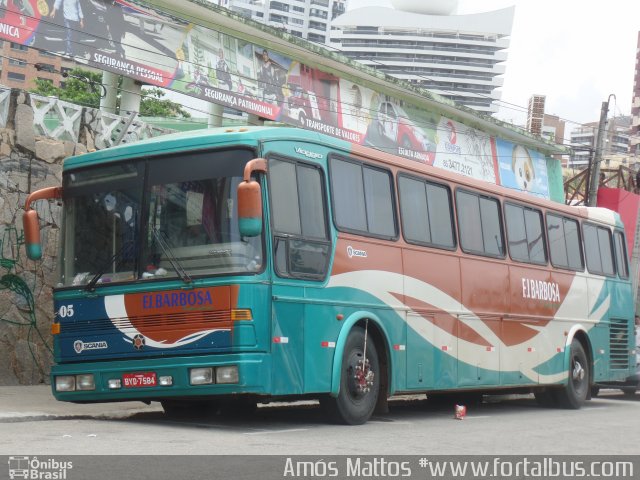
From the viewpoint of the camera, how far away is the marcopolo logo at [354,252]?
40.1 feet

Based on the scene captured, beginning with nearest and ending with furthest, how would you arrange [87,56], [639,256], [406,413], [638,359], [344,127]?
1. [406,413]
2. [87,56]
3. [638,359]
4. [344,127]
5. [639,256]

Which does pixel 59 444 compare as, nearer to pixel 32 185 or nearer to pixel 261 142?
pixel 261 142

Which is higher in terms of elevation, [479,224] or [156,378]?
[479,224]

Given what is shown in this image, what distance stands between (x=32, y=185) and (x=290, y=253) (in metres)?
6.18

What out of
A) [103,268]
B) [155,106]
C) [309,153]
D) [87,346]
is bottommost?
[87,346]

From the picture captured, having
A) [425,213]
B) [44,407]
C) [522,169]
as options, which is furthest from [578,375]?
[522,169]

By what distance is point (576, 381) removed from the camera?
18219 millimetres

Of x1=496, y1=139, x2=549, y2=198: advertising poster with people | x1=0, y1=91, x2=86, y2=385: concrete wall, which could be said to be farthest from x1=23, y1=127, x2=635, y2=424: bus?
x1=496, y1=139, x2=549, y2=198: advertising poster with people

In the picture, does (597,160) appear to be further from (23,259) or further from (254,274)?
(254,274)

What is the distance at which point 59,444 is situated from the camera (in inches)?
347

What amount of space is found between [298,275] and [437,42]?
179 m

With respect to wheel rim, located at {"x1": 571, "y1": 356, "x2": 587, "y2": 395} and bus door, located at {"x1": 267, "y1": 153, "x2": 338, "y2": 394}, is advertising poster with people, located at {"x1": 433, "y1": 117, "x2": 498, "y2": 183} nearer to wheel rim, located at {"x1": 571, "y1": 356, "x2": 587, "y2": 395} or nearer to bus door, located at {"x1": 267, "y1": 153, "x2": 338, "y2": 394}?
wheel rim, located at {"x1": 571, "y1": 356, "x2": 587, "y2": 395}
